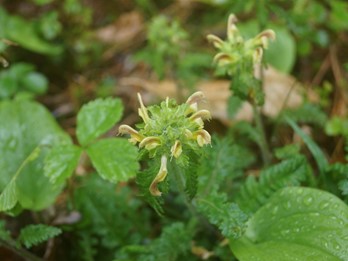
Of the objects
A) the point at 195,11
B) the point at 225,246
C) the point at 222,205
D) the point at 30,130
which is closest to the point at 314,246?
the point at 222,205

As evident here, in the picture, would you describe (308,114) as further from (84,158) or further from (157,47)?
(84,158)

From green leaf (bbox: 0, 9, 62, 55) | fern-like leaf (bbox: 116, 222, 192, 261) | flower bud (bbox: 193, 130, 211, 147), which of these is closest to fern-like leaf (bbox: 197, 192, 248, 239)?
fern-like leaf (bbox: 116, 222, 192, 261)

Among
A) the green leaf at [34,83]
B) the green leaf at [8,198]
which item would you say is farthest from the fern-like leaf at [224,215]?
the green leaf at [34,83]

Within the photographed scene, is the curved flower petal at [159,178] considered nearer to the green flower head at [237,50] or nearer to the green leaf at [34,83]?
the green flower head at [237,50]

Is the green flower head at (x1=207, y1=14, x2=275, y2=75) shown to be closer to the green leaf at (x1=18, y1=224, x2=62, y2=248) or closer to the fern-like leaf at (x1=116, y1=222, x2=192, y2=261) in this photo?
the fern-like leaf at (x1=116, y1=222, x2=192, y2=261)

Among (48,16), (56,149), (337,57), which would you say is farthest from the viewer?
(48,16)
